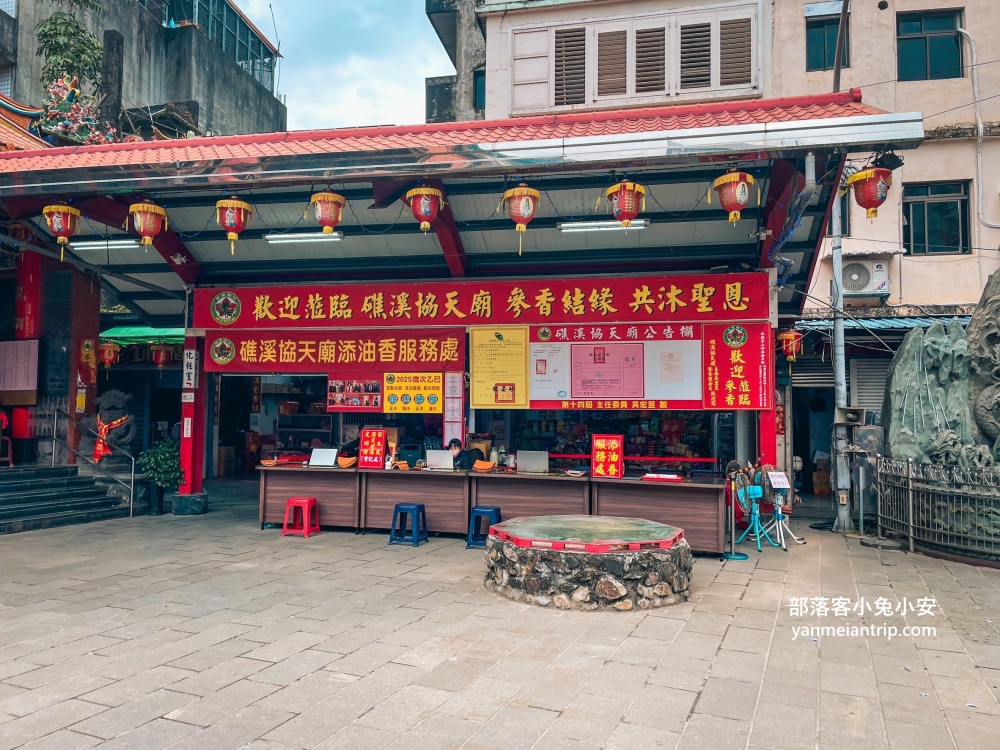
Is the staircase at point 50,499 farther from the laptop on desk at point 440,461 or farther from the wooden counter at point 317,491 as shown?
the laptop on desk at point 440,461

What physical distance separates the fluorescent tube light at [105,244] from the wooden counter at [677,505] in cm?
777

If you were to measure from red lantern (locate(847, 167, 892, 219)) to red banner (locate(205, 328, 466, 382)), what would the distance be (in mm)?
5779

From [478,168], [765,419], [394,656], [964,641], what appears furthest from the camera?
[765,419]

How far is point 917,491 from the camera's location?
8.85m

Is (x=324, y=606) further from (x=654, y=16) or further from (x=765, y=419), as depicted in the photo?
(x=654, y=16)

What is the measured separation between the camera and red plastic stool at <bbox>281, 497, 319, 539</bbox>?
31.7 ft

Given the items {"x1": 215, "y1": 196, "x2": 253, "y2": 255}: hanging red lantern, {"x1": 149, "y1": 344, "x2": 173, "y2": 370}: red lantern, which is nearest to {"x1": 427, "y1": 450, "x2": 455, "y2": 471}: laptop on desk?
{"x1": 215, "y1": 196, "x2": 253, "y2": 255}: hanging red lantern

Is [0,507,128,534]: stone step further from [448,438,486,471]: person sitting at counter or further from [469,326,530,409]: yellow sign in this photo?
[469,326,530,409]: yellow sign

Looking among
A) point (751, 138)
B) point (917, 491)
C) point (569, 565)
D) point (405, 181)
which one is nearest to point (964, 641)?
point (569, 565)

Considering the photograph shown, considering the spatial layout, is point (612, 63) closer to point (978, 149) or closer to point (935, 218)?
point (935, 218)

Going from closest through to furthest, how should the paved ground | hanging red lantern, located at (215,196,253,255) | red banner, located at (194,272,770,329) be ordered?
the paved ground < hanging red lantern, located at (215,196,253,255) < red banner, located at (194,272,770,329)

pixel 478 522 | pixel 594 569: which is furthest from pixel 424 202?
pixel 594 569

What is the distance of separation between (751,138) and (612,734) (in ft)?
19.1

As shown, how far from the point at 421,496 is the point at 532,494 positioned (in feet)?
5.35
